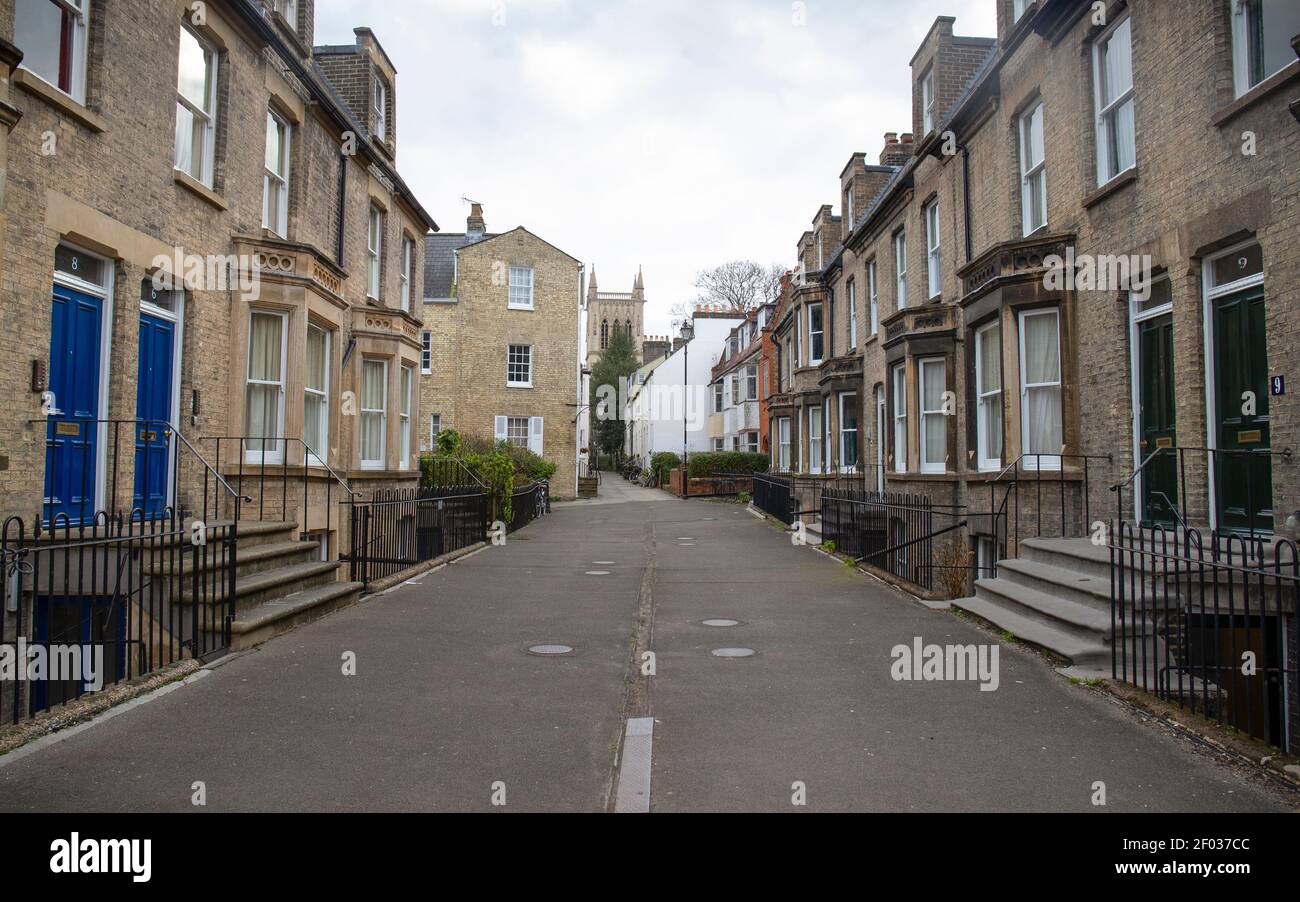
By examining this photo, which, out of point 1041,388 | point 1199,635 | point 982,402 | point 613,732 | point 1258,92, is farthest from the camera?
point 982,402

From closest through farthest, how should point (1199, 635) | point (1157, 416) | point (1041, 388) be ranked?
point (1199, 635) → point (1157, 416) → point (1041, 388)

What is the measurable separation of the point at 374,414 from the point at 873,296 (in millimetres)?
12232

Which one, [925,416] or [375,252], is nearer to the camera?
[925,416]

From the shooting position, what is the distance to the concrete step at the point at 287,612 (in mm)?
8078

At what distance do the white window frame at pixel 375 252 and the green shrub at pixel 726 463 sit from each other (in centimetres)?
2516

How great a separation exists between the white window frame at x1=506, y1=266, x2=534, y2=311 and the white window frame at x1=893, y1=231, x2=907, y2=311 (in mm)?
18664

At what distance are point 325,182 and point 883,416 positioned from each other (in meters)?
12.7

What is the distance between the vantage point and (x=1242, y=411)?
8.38 metres

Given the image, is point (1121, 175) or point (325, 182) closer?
point (1121, 175)

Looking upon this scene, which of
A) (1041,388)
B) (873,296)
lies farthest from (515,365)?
(1041,388)

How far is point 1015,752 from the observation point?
17.2 feet

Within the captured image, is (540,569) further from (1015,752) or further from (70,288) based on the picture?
(1015,752)

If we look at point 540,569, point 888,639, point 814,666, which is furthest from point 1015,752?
point 540,569

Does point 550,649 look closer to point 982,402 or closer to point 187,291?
point 187,291
